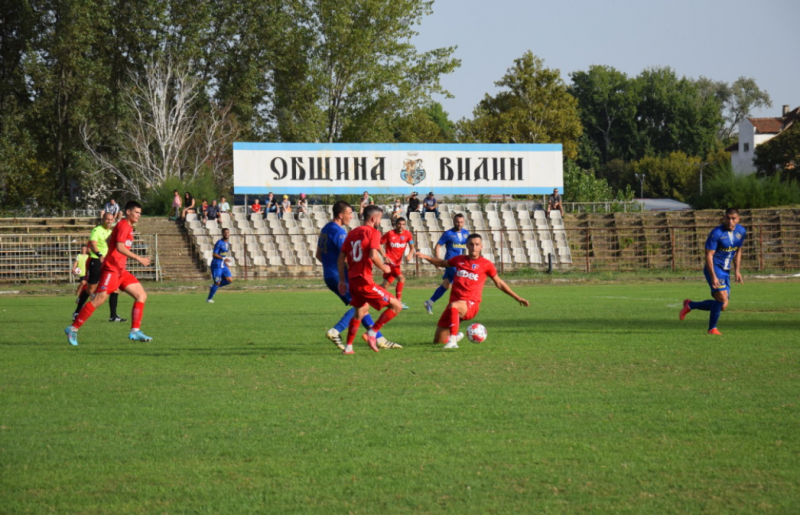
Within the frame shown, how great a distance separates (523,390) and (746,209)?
35.0m

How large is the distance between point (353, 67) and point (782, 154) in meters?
38.9

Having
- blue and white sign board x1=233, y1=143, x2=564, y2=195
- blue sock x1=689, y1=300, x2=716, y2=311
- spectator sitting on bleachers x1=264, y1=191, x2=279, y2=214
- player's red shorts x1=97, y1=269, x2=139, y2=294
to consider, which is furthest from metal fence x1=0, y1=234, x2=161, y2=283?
blue sock x1=689, y1=300, x2=716, y2=311

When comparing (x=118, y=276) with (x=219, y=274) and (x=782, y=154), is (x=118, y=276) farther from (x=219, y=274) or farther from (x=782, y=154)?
(x=782, y=154)

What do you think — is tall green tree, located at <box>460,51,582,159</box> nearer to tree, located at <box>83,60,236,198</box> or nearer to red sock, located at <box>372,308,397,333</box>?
tree, located at <box>83,60,236,198</box>

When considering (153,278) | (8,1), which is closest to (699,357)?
(153,278)

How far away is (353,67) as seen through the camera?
50.1m

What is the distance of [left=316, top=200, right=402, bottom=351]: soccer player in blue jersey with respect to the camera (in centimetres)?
1070

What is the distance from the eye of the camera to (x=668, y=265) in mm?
35844

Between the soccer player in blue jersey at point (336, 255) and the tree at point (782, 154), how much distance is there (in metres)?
62.6

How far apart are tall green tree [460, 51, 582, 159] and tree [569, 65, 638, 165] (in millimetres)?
33848

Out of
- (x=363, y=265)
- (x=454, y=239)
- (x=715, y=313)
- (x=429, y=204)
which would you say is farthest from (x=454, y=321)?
(x=429, y=204)

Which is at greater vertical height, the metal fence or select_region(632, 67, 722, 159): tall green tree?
select_region(632, 67, 722, 159): tall green tree

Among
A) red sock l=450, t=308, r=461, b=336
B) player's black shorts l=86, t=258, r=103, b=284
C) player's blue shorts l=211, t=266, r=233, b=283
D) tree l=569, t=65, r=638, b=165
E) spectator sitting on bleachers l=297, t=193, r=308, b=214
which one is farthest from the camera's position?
tree l=569, t=65, r=638, b=165

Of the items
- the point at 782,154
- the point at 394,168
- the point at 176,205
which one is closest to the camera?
the point at 176,205
